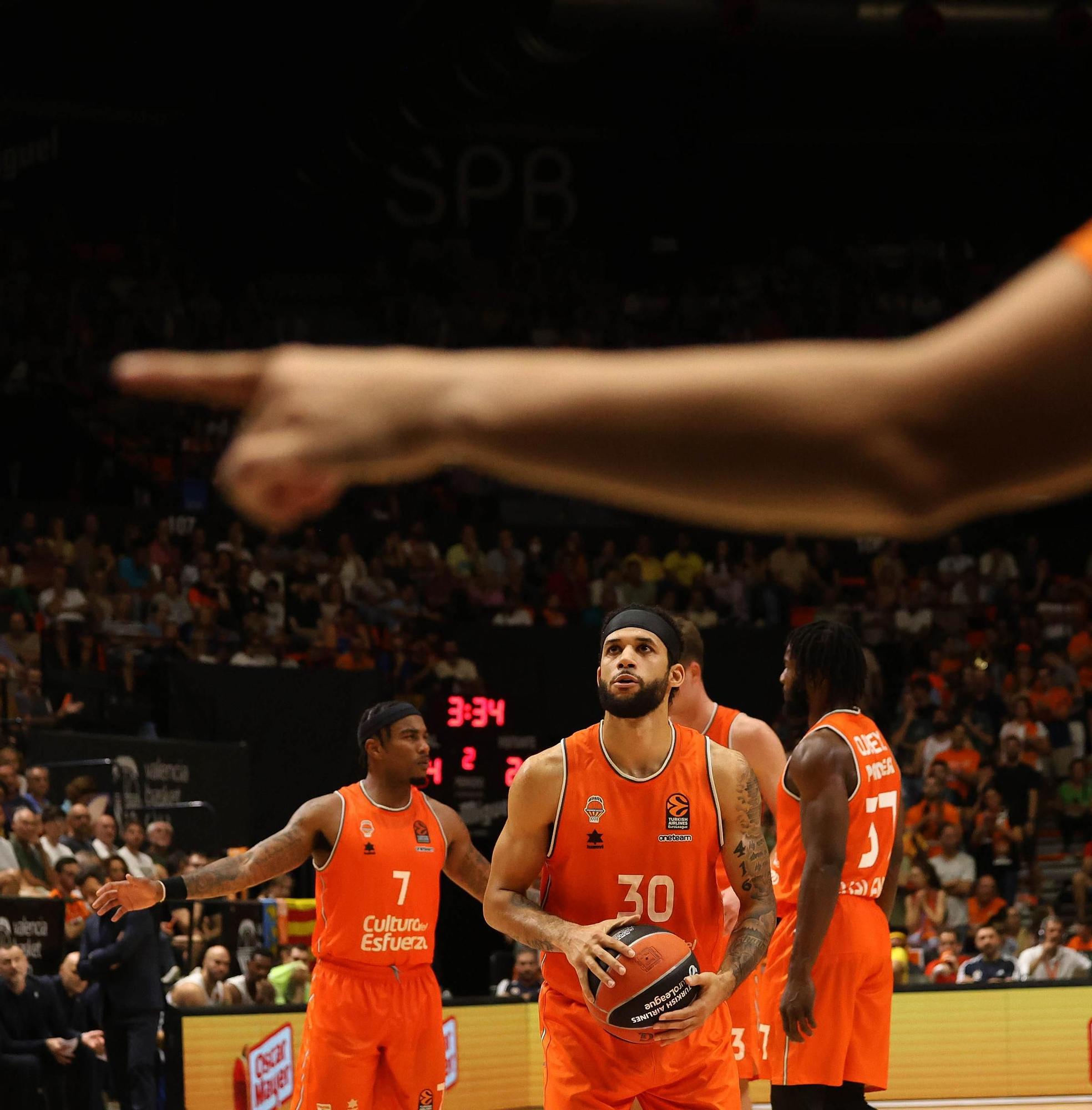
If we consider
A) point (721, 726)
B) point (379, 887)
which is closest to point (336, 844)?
point (379, 887)

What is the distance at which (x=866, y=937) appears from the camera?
599 cm

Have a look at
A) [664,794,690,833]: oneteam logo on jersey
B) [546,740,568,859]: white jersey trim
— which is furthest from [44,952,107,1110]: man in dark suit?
[664,794,690,833]: oneteam logo on jersey

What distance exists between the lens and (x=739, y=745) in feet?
22.2

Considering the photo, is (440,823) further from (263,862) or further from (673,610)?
(673,610)

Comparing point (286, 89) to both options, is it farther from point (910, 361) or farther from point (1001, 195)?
point (910, 361)

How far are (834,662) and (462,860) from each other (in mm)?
1991

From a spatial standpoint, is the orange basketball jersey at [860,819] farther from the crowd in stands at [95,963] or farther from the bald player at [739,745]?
the crowd in stands at [95,963]

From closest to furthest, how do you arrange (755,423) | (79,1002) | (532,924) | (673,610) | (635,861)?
(755,423) → (532,924) → (635,861) → (79,1002) → (673,610)

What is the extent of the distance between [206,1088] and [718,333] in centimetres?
1664

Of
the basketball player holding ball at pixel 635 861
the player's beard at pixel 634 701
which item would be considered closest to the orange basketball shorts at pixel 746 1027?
the basketball player holding ball at pixel 635 861

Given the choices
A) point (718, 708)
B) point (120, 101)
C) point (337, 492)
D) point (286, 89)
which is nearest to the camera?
point (337, 492)

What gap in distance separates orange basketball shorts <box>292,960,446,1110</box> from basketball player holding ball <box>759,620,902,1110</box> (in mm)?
1371

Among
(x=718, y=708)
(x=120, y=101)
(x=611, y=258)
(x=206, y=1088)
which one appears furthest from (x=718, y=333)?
(x=718, y=708)

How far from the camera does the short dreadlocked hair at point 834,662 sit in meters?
6.00
